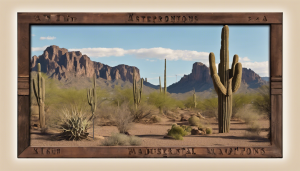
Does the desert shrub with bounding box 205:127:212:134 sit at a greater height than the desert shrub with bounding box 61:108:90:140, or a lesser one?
lesser

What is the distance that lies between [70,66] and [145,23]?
249ft

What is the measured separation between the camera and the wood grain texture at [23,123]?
8.55 metres

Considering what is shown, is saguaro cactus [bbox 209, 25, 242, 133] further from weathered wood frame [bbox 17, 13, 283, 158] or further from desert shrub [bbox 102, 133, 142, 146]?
desert shrub [bbox 102, 133, 142, 146]

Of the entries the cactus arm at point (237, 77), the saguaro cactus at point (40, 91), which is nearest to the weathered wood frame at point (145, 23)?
the cactus arm at point (237, 77)

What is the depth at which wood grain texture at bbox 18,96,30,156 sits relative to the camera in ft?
28.0

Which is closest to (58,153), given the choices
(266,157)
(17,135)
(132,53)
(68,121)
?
(17,135)

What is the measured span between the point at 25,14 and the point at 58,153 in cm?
448

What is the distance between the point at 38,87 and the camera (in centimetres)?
Answer: 1476

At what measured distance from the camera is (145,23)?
8.58 m

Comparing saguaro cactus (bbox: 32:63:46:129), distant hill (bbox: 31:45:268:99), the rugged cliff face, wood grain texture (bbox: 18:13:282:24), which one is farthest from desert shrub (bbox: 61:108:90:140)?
distant hill (bbox: 31:45:268:99)

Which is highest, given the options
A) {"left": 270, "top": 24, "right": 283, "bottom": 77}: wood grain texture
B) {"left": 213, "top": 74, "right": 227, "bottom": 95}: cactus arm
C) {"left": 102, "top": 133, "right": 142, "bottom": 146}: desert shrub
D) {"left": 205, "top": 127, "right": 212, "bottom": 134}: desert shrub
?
{"left": 270, "top": 24, "right": 283, "bottom": 77}: wood grain texture

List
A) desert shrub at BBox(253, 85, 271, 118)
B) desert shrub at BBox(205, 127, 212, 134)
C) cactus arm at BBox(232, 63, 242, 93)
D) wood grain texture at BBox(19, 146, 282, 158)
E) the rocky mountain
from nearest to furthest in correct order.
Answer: wood grain texture at BBox(19, 146, 282, 158)
cactus arm at BBox(232, 63, 242, 93)
desert shrub at BBox(205, 127, 212, 134)
desert shrub at BBox(253, 85, 271, 118)
the rocky mountain

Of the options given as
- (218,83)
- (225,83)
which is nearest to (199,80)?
(225,83)

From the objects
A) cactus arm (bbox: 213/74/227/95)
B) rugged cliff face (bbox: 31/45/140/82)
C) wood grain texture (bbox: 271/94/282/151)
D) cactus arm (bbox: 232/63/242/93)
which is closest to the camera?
wood grain texture (bbox: 271/94/282/151)
